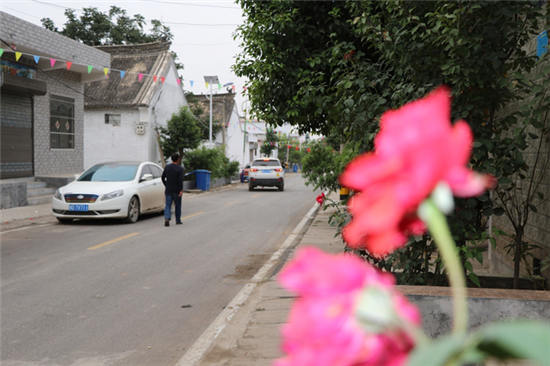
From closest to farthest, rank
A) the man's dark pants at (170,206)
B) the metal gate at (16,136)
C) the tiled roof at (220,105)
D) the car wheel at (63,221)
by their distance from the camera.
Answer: the man's dark pants at (170,206) < the car wheel at (63,221) < the metal gate at (16,136) < the tiled roof at (220,105)

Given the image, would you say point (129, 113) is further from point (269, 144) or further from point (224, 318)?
point (269, 144)

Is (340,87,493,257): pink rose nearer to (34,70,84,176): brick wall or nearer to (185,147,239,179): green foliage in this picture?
(34,70,84,176): brick wall

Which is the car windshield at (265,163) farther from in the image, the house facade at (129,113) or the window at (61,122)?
the window at (61,122)

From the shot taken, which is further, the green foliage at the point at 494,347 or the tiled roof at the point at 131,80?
the tiled roof at the point at 131,80

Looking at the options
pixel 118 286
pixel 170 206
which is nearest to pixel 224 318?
pixel 118 286

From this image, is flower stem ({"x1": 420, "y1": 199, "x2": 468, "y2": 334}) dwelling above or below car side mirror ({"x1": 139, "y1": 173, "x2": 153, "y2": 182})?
above

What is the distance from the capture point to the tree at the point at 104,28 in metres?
36.7

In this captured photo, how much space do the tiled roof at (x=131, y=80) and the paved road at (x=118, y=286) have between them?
1684 cm

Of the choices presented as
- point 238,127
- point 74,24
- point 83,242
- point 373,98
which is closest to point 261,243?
point 83,242

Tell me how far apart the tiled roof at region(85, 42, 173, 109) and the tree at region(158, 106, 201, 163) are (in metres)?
1.75

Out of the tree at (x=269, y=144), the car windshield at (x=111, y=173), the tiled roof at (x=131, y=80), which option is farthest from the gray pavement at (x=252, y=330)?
the tree at (x=269, y=144)

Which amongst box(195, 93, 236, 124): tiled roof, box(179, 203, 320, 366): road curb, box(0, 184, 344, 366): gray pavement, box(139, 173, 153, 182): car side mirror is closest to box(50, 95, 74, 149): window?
box(139, 173, 153, 182): car side mirror

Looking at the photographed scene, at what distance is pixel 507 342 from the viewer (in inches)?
18.5

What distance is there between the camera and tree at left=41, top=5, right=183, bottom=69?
36.7 meters
